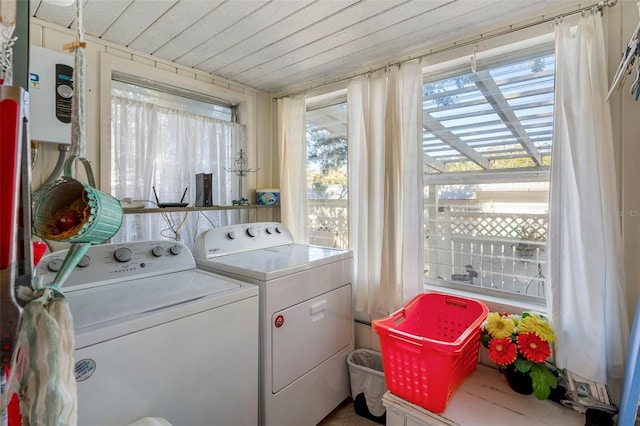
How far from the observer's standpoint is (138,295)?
4.10 ft

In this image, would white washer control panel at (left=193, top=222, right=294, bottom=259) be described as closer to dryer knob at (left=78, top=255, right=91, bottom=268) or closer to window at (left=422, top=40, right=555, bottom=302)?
dryer knob at (left=78, top=255, right=91, bottom=268)

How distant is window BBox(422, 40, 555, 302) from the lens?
1.69 meters

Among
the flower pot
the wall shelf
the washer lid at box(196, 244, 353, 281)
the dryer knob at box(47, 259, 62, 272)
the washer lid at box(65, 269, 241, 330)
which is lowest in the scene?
the flower pot

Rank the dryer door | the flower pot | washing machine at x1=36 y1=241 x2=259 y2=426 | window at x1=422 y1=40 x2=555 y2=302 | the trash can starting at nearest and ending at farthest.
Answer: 1. washing machine at x1=36 y1=241 x2=259 y2=426
2. the flower pot
3. the dryer door
4. window at x1=422 y1=40 x2=555 y2=302
5. the trash can

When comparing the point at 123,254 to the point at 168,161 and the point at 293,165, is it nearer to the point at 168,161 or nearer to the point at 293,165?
the point at 168,161

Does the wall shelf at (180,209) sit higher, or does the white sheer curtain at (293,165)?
the white sheer curtain at (293,165)

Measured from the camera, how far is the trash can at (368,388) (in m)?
1.85

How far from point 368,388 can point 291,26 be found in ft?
7.03

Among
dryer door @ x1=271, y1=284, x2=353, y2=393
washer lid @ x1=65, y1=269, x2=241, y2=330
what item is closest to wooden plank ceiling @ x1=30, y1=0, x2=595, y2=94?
washer lid @ x1=65, y1=269, x2=241, y2=330

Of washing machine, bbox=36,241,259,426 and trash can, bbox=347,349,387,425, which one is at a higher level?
→ washing machine, bbox=36,241,259,426

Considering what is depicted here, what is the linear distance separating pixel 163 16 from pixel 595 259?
2.33 m

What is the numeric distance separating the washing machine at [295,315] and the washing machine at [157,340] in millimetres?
83

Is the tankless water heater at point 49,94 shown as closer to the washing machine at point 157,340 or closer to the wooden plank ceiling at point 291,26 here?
the wooden plank ceiling at point 291,26

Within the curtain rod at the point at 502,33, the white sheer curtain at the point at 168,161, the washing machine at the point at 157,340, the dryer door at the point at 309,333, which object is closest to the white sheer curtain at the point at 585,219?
the curtain rod at the point at 502,33
